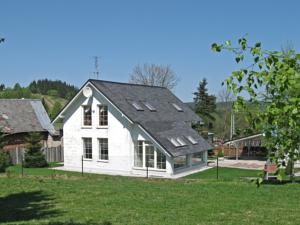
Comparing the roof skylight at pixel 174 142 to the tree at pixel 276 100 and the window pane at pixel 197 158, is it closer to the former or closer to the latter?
the window pane at pixel 197 158

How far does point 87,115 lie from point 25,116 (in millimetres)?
11487

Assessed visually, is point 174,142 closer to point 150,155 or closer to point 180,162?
point 180,162

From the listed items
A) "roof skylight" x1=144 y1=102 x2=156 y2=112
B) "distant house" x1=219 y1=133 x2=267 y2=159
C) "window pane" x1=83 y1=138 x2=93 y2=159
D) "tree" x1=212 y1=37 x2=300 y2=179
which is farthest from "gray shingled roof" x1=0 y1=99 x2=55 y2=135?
"tree" x1=212 y1=37 x2=300 y2=179

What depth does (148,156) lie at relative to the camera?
28578mm

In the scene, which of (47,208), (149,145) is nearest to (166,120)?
(149,145)

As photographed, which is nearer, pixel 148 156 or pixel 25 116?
pixel 148 156

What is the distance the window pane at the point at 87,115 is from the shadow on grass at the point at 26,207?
1594cm

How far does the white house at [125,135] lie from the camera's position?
2823 cm

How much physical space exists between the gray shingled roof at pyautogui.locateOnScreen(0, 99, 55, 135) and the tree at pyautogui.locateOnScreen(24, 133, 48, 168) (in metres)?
5.09

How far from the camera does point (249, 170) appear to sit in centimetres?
3044

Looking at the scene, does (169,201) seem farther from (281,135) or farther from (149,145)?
(149,145)

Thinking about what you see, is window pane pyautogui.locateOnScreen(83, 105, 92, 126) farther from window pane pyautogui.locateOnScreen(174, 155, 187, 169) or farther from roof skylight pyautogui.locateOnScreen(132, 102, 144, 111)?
window pane pyautogui.locateOnScreen(174, 155, 187, 169)

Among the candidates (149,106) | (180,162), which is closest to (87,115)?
(149,106)

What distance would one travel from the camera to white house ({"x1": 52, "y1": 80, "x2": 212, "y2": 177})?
1112 inches
